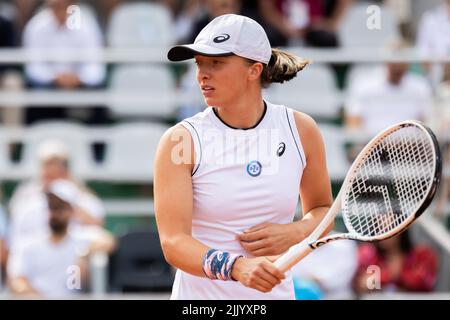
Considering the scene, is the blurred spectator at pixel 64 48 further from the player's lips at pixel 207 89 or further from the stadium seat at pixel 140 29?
the player's lips at pixel 207 89

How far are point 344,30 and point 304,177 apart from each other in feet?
14.7

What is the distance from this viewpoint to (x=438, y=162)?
126 inches

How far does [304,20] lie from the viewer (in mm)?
8070

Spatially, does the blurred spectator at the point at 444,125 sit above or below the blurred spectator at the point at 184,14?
below

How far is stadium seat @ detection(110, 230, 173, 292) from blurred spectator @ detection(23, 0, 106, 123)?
1151 mm

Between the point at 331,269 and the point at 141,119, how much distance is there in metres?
1.78

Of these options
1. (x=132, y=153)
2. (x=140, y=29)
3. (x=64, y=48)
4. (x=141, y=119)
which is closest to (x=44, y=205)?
(x=132, y=153)

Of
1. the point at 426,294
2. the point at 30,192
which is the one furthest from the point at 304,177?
the point at 30,192

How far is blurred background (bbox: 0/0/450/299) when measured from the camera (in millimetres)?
6660

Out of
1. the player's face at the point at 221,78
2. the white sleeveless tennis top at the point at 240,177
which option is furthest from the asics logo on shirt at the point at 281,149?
the player's face at the point at 221,78

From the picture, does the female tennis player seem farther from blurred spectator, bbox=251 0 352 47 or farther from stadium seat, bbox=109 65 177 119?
blurred spectator, bbox=251 0 352 47

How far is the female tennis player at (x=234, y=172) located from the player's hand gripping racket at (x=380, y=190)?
0.12 metres

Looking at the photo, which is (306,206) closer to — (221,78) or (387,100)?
(221,78)

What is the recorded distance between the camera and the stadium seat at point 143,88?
7477 millimetres
